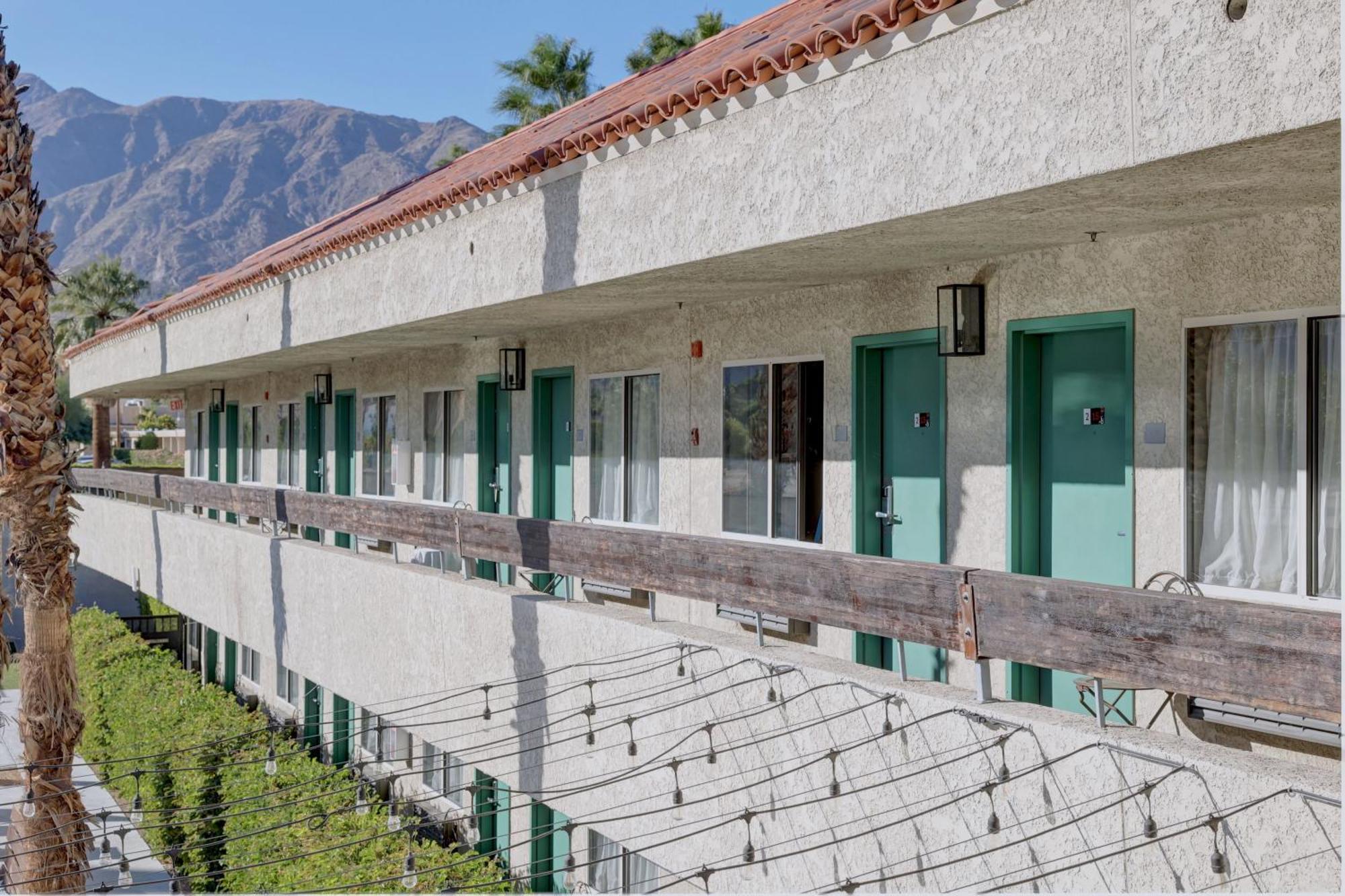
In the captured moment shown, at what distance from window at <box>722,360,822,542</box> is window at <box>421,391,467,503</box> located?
18.1 feet

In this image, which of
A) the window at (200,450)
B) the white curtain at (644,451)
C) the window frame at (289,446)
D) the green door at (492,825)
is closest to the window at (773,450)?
the white curtain at (644,451)

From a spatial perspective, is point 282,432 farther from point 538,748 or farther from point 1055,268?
point 1055,268

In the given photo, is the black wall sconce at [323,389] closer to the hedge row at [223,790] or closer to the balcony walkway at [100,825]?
the hedge row at [223,790]

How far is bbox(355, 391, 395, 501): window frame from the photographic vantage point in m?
17.0

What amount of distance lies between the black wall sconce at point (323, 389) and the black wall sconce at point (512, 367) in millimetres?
6602

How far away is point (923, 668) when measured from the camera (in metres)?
8.52

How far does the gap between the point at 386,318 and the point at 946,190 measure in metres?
7.21

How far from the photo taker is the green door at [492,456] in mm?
13969

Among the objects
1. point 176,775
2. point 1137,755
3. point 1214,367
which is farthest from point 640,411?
point 176,775

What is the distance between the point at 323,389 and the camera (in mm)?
18984

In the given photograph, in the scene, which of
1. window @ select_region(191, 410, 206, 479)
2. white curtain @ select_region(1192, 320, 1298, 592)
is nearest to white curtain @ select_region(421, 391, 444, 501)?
white curtain @ select_region(1192, 320, 1298, 592)

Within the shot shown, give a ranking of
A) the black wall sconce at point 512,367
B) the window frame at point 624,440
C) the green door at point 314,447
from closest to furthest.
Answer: the window frame at point 624,440
the black wall sconce at point 512,367
the green door at point 314,447

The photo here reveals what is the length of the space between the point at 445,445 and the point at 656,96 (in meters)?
8.83

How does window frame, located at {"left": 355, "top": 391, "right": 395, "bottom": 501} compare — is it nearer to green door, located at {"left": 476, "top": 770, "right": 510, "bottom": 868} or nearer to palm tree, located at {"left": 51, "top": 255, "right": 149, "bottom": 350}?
green door, located at {"left": 476, "top": 770, "right": 510, "bottom": 868}
